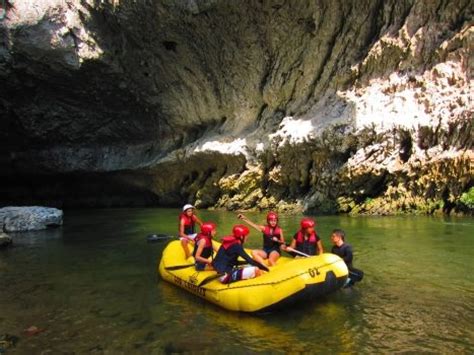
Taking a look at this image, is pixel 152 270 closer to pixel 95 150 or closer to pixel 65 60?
pixel 65 60

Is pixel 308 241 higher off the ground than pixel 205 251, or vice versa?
pixel 308 241

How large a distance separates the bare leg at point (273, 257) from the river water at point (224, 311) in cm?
146

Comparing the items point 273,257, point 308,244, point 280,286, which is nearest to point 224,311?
point 280,286

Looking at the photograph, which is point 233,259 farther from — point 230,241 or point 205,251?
point 205,251

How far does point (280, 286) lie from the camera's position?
6641mm

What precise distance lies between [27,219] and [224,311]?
43.2ft

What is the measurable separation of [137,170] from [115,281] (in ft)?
68.9

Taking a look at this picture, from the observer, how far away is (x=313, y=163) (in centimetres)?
2089

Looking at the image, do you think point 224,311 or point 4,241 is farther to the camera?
point 4,241

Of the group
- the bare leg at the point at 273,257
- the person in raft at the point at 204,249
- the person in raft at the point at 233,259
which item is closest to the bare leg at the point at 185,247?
the person in raft at the point at 204,249

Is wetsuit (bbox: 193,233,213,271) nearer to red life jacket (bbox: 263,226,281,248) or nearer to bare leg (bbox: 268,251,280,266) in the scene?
bare leg (bbox: 268,251,280,266)

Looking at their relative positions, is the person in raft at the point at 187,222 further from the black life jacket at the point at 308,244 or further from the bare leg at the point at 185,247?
the black life jacket at the point at 308,244

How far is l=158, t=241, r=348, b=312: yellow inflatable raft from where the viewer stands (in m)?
6.64

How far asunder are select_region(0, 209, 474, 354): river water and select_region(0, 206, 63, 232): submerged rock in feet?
19.7
